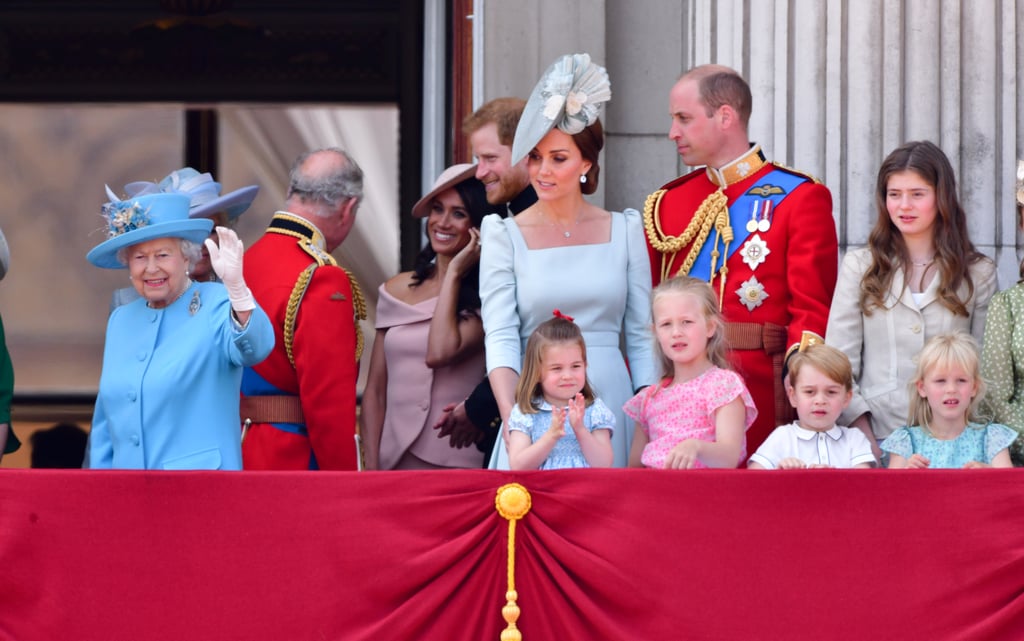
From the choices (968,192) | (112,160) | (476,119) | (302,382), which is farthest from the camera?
(112,160)

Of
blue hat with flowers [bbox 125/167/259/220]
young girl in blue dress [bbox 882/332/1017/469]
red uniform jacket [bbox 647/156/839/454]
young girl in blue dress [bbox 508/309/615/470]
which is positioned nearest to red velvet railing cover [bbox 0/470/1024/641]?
young girl in blue dress [bbox 508/309/615/470]

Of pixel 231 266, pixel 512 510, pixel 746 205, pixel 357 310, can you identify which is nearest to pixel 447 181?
pixel 357 310

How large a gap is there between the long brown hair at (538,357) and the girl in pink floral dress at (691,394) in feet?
0.64

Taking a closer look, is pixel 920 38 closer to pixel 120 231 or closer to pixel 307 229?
pixel 307 229

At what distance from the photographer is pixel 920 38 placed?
6.44 metres

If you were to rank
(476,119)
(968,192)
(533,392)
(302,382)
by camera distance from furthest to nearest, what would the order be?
(968,192), (476,119), (302,382), (533,392)

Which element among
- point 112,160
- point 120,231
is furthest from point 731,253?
point 112,160

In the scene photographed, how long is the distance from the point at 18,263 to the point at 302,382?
5776 millimetres

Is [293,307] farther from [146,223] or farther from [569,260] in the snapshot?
[569,260]

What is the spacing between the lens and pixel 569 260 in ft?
16.5

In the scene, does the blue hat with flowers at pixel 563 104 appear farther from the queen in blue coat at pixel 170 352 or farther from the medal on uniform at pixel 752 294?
the queen in blue coat at pixel 170 352

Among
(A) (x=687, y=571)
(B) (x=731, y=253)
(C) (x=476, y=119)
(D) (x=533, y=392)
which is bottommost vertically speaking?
(A) (x=687, y=571)

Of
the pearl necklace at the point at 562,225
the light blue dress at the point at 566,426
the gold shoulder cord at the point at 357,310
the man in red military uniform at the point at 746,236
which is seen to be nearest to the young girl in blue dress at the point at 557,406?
the light blue dress at the point at 566,426

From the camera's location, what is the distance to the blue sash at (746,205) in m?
5.33
